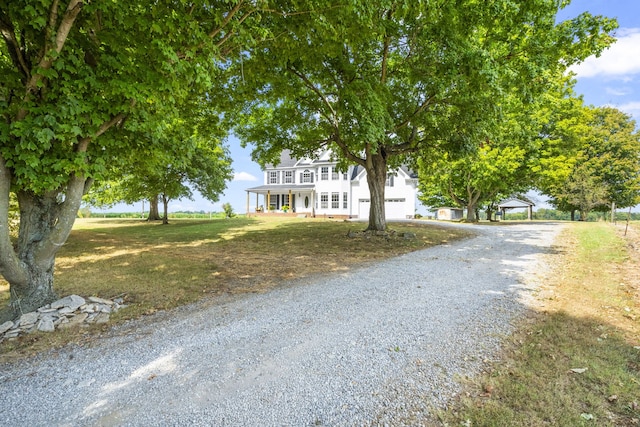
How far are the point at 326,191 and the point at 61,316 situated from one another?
27.5 metres

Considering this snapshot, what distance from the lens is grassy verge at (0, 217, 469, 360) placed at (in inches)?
214

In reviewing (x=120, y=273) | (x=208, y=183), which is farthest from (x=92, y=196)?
(x=120, y=273)

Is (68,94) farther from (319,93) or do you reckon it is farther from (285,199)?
(285,199)

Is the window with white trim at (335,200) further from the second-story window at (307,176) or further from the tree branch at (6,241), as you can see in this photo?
the tree branch at (6,241)

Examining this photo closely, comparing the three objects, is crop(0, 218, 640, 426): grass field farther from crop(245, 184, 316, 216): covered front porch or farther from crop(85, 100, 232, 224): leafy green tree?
crop(245, 184, 316, 216): covered front porch

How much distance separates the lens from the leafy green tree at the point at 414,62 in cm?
718

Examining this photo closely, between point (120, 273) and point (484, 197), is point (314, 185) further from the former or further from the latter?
point (120, 273)

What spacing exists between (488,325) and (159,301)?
206 inches

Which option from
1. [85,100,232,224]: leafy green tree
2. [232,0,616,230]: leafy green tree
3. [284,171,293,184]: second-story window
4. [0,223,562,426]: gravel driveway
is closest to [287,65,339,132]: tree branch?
[232,0,616,230]: leafy green tree

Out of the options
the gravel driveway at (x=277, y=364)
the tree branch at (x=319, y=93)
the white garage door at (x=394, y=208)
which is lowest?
the gravel driveway at (x=277, y=364)

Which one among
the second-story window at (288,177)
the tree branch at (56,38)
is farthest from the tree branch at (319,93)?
the second-story window at (288,177)

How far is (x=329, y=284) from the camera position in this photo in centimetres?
641

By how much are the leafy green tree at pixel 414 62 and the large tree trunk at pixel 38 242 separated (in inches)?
154

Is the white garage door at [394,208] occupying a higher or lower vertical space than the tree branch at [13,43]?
lower
